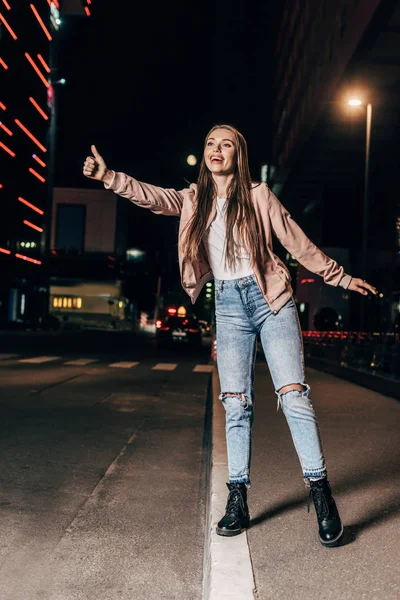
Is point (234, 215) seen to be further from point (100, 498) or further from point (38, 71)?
point (38, 71)

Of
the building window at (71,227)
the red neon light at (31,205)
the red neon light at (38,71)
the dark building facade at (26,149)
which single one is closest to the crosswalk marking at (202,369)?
the dark building facade at (26,149)

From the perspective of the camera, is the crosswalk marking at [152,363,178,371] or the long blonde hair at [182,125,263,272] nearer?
the long blonde hair at [182,125,263,272]

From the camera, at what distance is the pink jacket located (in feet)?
11.6

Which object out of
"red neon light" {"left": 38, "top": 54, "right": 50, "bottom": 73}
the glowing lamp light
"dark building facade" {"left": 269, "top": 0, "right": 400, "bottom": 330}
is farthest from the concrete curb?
"red neon light" {"left": 38, "top": 54, "right": 50, "bottom": 73}

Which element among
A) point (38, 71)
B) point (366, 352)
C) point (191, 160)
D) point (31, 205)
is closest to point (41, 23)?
point (38, 71)

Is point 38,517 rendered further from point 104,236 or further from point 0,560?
point 104,236

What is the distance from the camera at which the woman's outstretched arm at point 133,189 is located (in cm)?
343

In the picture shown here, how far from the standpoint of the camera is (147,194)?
355 cm

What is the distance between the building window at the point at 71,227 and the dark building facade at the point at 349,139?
38.7m

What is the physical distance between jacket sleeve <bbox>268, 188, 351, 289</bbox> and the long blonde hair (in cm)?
11

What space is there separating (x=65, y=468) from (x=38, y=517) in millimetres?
1505

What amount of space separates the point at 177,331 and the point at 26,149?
3629cm

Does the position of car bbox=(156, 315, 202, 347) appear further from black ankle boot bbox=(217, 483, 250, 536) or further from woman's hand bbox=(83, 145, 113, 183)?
woman's hand bbox=(83, 145, 113, 183)

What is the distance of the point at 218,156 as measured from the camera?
3.59m
